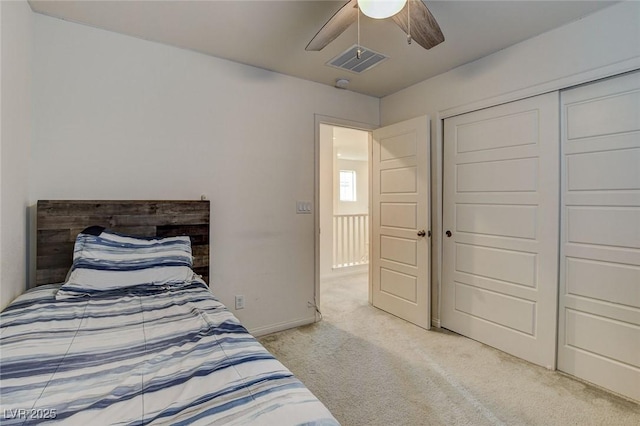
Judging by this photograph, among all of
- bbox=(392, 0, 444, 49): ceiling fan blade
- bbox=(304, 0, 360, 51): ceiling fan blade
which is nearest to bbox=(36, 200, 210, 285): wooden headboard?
bbox=(304, 0, 360, 51): ceiling fan blade

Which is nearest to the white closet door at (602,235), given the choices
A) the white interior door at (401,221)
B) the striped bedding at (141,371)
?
the white interior door at (401,221)

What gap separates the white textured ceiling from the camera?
6.30ft

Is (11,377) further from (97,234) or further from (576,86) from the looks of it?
(576,86)

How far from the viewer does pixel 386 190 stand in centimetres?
341

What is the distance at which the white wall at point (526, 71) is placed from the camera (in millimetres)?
1905

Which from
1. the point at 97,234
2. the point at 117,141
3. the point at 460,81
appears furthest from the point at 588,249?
the point at 117,141

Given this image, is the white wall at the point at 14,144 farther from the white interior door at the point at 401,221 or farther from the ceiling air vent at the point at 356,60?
the white interior door at the point at 401,221

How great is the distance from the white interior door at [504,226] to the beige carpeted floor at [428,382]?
0.23m

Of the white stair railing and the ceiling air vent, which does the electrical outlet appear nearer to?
the ceiling air vent

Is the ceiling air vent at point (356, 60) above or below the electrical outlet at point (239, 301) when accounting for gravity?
above

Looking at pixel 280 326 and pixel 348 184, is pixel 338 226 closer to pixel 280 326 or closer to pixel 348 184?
pixel 348 184

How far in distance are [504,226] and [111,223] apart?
2988 millimetres

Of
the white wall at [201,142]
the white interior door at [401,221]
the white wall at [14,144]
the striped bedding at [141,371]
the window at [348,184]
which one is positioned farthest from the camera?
the window at [348,184]

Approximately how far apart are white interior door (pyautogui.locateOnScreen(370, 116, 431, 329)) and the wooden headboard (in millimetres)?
1928
